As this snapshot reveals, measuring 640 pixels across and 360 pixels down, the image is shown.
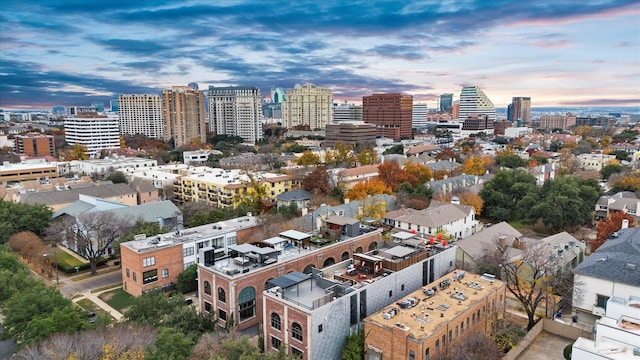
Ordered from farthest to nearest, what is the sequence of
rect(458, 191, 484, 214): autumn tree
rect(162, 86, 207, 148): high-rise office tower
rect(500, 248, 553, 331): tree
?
rect(162, 86, 207, 148): high-rise office tower
rect(458, 191, 484, 214): autumn tree
rect(500, 248, 553, 331): tree

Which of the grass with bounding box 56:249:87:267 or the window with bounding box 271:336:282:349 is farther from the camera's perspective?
the grass with bounding box 56:249:87:267

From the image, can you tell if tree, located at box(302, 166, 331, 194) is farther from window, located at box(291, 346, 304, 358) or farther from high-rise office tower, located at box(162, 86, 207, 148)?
high-rise office tower, located at box(162, 86, 207, 148)

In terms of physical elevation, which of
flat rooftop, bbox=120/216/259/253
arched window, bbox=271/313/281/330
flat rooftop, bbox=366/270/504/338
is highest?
flat rooftop, bbox=120/216/259/253

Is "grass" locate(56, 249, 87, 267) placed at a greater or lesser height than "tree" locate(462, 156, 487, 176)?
lesser

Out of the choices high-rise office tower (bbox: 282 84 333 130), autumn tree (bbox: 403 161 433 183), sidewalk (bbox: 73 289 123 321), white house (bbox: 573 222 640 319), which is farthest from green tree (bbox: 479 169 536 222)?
high-rise office tower (bbox: 282 84 333 130)

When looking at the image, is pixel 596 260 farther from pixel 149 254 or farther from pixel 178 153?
pixel 178 153

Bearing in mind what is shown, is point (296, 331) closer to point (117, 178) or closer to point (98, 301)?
point (98, 301)
